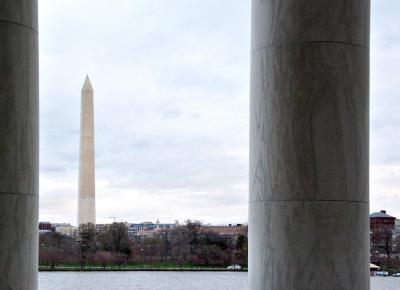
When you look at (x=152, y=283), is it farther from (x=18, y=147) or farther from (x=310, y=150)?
(x=18, y=147)

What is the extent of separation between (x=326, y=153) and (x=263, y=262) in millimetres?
2648

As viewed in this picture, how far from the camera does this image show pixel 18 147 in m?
17.2

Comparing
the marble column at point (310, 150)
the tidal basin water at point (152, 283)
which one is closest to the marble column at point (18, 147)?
the marble column at point (310, 150)

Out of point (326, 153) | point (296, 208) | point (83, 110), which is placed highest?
point (83, 110)

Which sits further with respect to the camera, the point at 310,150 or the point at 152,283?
the point at 152,283

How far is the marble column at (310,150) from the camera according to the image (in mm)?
18453

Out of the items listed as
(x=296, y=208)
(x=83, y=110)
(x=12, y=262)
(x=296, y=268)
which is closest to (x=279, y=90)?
(x=296, y=208)

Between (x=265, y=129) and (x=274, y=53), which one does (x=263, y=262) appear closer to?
(x=265, y=129)

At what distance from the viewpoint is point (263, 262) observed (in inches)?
742

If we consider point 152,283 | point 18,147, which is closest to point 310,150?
point 18,147

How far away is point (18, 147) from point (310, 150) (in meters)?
5.98

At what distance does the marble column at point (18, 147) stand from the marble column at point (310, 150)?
15.8ft

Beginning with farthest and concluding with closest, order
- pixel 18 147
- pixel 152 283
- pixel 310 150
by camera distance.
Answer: pixel 152 283, pixel 310 150, pixel 18 147

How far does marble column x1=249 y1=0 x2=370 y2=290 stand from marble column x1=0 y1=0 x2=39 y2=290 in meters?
4.81
